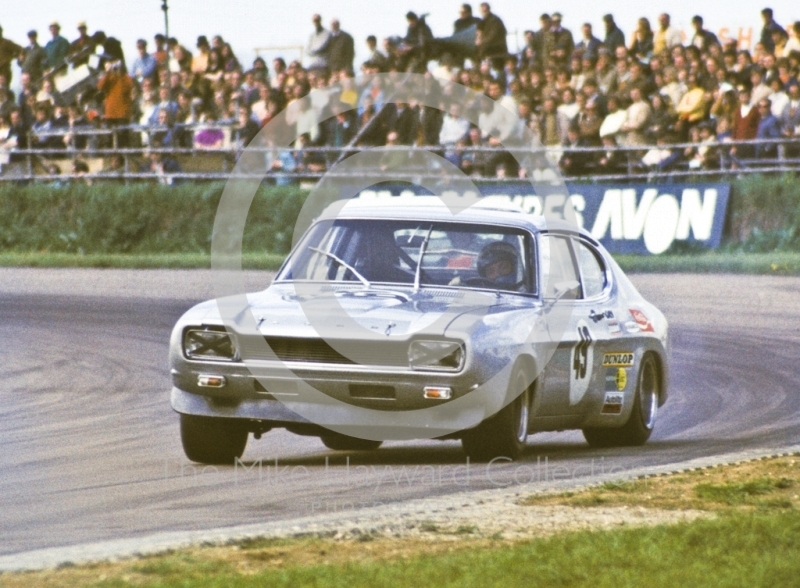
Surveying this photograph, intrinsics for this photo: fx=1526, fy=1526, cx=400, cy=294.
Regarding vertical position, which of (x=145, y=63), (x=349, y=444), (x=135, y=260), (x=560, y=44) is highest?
(x=560, y=44)

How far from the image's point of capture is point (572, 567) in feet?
16.0

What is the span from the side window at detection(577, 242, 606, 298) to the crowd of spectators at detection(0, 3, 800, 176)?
9987 millimetres

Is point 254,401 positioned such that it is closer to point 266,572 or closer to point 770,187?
point 266,572

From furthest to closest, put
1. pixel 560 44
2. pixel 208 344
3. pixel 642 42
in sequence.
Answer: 1. pixel 560 44
2. pixel 642 42
3. pixel 208 344

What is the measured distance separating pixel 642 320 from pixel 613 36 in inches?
465

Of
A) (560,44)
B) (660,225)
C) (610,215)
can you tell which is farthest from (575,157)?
(560,44)

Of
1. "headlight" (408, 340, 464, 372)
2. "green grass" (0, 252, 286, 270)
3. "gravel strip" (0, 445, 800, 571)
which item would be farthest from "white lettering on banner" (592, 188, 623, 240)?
"gravel strip" (0, 445, 800, 571)

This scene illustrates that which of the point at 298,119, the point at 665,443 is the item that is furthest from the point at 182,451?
the point at 298,119

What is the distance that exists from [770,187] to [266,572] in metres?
15.7

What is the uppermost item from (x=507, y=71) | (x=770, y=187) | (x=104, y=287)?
(x=507, y=71)

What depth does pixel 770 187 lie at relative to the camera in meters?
19.4

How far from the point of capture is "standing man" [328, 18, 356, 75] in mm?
22405

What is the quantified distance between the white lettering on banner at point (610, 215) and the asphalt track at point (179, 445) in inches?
134

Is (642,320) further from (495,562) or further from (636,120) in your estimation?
(636,120)
